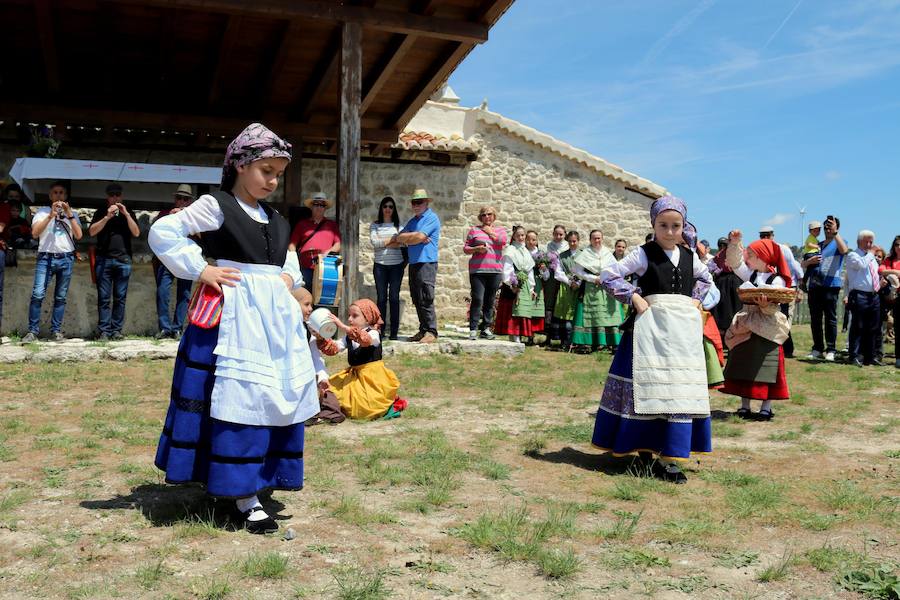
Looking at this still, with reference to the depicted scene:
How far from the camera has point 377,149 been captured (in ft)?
45.1

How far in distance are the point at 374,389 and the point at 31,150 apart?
24.2ft

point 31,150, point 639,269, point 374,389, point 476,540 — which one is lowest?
point 476,540

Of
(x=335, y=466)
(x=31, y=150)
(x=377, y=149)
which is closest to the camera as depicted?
(x=335, y=466)

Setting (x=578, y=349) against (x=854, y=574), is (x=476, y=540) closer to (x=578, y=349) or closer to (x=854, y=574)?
(x=854, y=574)

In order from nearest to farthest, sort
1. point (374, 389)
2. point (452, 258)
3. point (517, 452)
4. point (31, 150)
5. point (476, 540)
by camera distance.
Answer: point (476, 540) → point (517, 452) → point (374, 389) → point (31, 150) → point (452, 258)

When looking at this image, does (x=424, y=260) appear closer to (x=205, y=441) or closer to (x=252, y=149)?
(x=252, y=149)

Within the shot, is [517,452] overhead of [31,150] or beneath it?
beneath

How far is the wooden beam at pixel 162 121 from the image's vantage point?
1170 centimetres

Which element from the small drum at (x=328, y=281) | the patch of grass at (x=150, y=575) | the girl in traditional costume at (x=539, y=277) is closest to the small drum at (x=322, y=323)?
the patch of grass at (x=150, y=575)

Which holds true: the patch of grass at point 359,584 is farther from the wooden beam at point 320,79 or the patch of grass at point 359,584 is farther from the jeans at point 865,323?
the jeans at point 865,323

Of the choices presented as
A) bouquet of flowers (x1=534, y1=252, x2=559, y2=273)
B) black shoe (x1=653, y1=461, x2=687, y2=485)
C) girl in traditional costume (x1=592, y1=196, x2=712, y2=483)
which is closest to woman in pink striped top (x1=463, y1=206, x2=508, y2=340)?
bouquet of flowers (x1=534, y1=252, x2=559, y2=273)

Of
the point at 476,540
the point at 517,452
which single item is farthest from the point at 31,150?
the point at 476,540

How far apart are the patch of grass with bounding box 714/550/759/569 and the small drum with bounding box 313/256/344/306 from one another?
20.6 ft

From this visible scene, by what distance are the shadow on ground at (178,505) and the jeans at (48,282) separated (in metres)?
5.70
